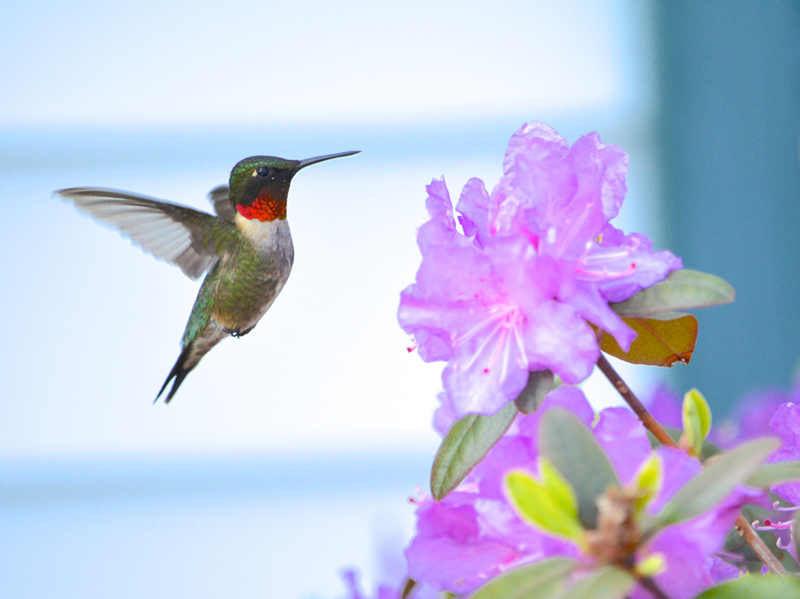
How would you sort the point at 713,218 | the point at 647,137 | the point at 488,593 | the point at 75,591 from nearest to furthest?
the point at 488,593, the point at 713,218, the point at 647,137, the point at 75,591

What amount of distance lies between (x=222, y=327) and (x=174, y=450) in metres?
2.13

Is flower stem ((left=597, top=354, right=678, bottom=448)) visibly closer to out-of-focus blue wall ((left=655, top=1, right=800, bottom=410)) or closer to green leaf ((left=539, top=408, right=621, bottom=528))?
green leaf ((left=539, top=408, right=621, bottom=528))

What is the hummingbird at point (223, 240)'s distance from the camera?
0.58 m

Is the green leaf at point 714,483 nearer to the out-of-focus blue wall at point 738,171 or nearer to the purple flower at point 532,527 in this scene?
the purple flower at point 532,527

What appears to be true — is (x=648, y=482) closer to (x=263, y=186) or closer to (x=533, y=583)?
(x=533, y=583)

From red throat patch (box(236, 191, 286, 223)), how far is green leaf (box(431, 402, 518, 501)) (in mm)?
245

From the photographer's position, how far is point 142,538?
269 centimetres

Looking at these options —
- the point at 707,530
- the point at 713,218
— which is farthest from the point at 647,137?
the point at 707,530

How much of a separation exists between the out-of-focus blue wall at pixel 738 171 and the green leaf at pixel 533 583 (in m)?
2.04

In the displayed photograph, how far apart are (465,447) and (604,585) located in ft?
0.47

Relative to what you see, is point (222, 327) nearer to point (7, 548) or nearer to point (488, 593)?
point (488, 593)

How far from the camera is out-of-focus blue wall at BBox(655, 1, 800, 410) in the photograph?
6.79 ft

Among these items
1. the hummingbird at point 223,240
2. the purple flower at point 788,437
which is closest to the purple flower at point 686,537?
the purple flower at point 788,437

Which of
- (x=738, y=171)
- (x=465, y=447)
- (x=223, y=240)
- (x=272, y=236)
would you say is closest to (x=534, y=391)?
(x=465, y=447)
